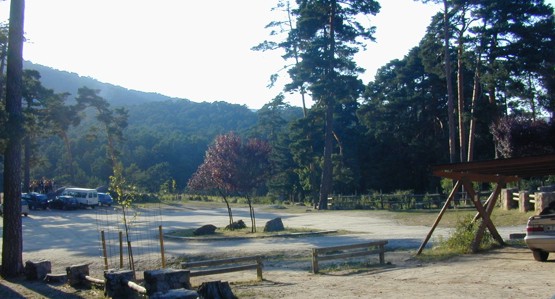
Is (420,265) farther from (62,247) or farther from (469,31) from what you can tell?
(469,31)

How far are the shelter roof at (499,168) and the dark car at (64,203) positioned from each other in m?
46.0

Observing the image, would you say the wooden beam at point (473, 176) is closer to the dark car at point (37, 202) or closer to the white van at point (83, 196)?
the white van at point (83, 196)

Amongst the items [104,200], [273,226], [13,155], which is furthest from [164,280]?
[104,200]

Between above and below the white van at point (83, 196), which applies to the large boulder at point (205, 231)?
below

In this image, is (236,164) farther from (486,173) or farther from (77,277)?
(77,277)

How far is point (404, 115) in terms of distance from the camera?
6969 cm

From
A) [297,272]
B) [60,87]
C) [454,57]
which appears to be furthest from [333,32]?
[60,87]

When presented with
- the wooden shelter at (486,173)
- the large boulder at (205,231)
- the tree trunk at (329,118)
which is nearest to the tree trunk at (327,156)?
the tree trunk at (329,118)

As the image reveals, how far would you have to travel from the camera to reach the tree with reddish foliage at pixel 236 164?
101 ft

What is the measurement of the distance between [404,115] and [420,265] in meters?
55.9

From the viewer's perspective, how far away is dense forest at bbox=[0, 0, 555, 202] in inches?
1624

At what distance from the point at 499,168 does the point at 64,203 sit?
47790mm

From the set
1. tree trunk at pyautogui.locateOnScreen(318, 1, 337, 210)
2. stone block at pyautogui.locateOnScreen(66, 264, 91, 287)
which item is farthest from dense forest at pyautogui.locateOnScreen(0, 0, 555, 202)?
stone block at pyautogui.locateOnScreen(66, 264, 91, 287)

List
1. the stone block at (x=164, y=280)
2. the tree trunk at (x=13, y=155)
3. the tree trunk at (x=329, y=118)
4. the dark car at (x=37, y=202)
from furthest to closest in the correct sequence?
1. the dark car at (x=37, y=202)
2. the tree trunk at (x=329, y=118)
3. the tree trunk at (x=13, y=155)
4. the stone block at (x=164, y=280)
